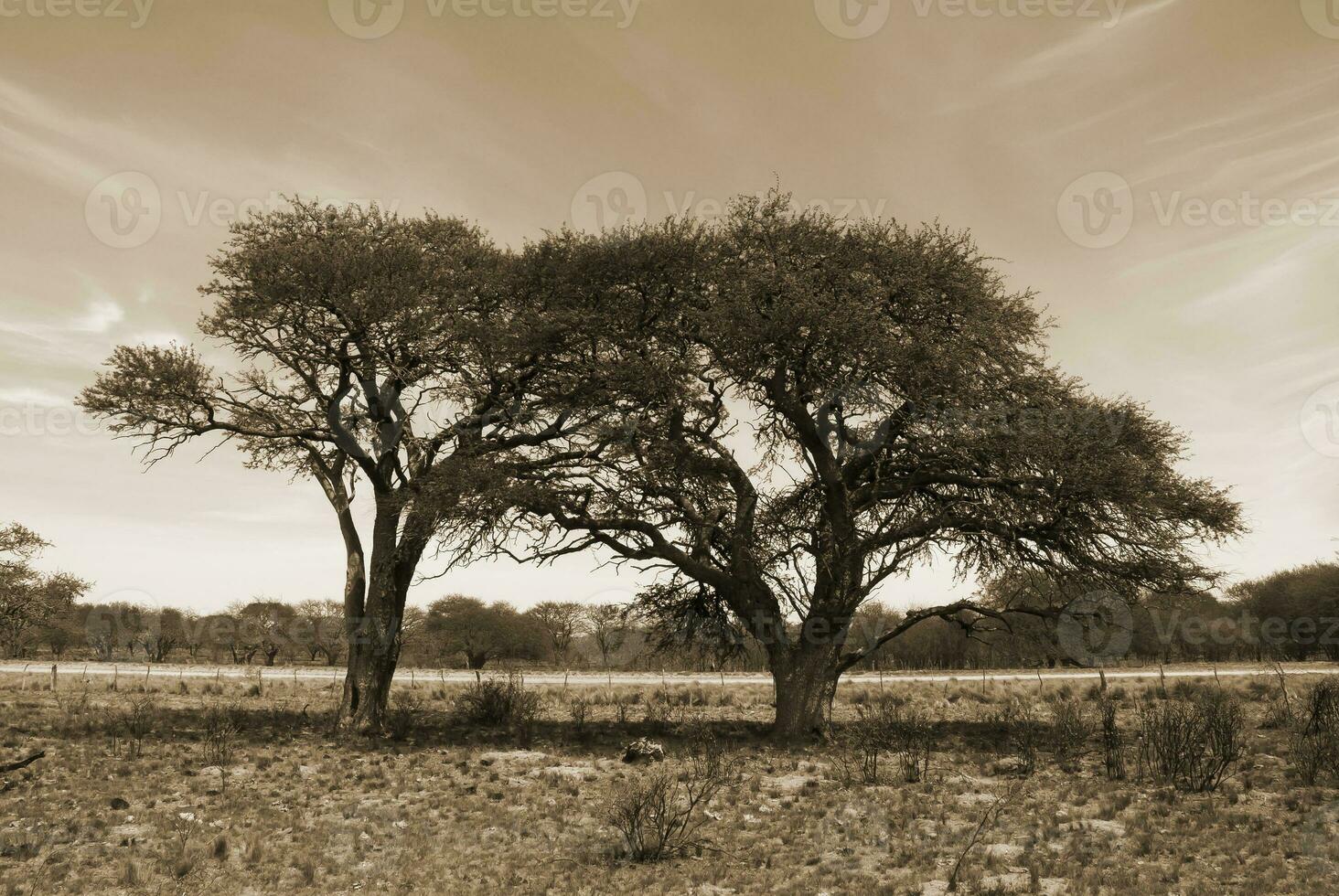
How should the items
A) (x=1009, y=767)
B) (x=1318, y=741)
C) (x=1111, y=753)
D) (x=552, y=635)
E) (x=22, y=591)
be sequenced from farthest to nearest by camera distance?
(x=552, y=635) < (x=22, y=591) < (x=1111, y=753) < (x=1009, y=767) < (x=1318, y=741)

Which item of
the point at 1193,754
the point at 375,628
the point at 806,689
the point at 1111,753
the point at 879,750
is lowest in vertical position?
the point at 879,750

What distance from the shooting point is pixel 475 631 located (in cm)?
7856

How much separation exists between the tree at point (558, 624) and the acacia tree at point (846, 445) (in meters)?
65.4

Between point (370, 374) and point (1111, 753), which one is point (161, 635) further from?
point (1111, 753)

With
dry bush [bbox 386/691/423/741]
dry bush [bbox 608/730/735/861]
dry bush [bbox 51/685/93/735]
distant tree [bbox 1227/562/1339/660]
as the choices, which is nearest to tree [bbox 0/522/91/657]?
dry bush [bbox 51/685/93/735]

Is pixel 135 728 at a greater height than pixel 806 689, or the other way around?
pixel 806 689

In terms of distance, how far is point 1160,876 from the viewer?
32.1ft

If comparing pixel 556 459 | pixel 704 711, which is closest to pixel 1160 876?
pixel 556 459

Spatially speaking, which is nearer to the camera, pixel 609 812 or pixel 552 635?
pixel 609 812

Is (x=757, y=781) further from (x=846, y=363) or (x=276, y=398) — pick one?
(x=276, y=398)

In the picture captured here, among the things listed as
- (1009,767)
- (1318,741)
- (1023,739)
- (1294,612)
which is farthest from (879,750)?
(1294,612)

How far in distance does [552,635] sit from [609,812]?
7357 cm

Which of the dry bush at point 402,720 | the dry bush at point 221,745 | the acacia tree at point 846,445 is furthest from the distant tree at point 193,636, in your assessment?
the acacia tree at point 846,445

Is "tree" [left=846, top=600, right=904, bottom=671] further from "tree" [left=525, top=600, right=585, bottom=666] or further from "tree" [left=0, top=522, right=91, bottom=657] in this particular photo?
"tree" [left=0, top=522, right=91, bottom=657]
